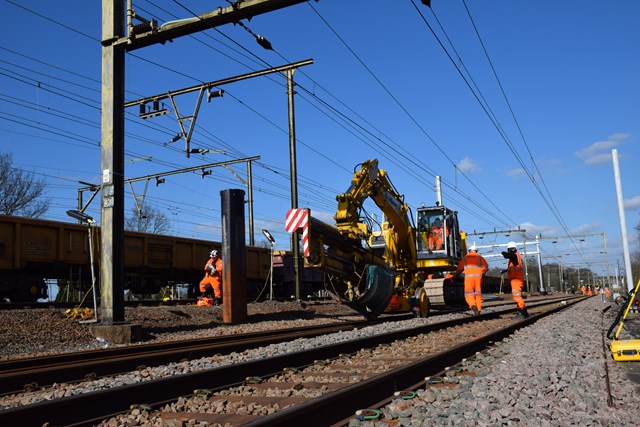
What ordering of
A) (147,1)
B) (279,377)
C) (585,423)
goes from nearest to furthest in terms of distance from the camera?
(585,423) < (279,377) < (147,1)

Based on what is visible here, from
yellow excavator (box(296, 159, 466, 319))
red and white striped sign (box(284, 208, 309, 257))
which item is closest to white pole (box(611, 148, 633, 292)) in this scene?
yellow excavator (box(296, 159, 466, 319))

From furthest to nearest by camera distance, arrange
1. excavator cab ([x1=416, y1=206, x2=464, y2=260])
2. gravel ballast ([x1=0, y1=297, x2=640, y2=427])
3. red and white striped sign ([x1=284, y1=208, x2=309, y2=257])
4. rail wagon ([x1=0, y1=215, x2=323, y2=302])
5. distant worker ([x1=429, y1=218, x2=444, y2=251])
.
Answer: distant worker ([x1=429, y1=218, x2=444, y2=251]), excavator cab ([x1=416, y1=206, x2=464, y2=260]), rail wagon ([x1=0, y1=215, x2=323, y2=302]), red and white striped sign ([x1=284, y1=208, x2=309, y2=257]), gravel ballast ([x1=0, y1=297, x2=640, y2=427])

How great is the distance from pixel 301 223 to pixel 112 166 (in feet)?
12.5

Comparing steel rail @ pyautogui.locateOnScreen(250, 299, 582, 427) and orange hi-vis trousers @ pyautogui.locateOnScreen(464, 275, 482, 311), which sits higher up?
orange hi-vis trousers @ pyautogui.locateOnScreen(464, 275, 482, 311)

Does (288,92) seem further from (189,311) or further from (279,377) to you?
(279,377)

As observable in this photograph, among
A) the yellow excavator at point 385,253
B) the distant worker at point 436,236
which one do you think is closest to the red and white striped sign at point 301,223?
the yellow excavator at point 385,253

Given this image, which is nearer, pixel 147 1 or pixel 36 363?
pixel 36 363

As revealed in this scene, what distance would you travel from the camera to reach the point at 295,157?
19125mm

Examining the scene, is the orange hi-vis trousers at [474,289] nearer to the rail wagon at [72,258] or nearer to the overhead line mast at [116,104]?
the overhead line mast at [116,104]

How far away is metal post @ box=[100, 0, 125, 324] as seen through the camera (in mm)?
10023

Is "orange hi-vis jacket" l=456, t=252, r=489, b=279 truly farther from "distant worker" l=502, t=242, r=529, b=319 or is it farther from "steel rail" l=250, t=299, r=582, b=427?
"steel rail" l=250, t=299, r=582, b=427

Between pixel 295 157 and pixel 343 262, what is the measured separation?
277 inches

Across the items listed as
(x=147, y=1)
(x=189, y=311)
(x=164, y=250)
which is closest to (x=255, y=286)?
(x=164, y=250)

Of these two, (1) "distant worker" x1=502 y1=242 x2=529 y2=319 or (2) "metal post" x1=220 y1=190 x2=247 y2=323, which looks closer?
(2) "metal post" x1=220 y1=190 x2=247 y2=323
